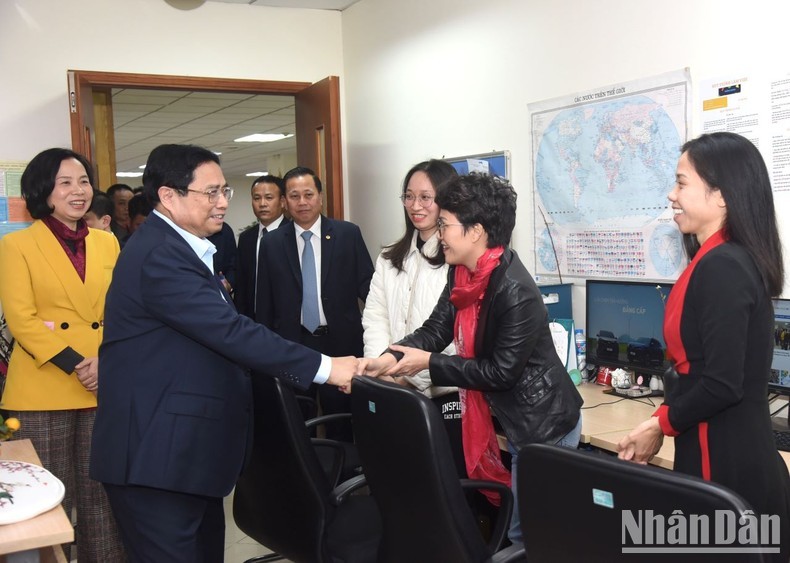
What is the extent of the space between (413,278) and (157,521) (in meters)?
1.35

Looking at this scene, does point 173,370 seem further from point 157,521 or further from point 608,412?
point 608,412

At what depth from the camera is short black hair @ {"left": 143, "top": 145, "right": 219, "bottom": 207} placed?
2047 millimetres

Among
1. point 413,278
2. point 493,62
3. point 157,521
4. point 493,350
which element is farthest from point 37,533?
point 493,62

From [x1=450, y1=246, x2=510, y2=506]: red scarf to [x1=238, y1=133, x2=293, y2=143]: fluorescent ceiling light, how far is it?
8.90 m

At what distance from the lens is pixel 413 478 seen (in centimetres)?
177

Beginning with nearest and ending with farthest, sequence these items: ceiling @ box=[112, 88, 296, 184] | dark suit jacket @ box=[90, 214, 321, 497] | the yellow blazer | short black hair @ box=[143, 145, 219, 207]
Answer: dark suit jacket @ box=[90, 214, 321, 497]
short black hair @ box=[143, 145, 219, 207]
the yellow blazer
ceiling @ box=[112, 88, 296, 184]

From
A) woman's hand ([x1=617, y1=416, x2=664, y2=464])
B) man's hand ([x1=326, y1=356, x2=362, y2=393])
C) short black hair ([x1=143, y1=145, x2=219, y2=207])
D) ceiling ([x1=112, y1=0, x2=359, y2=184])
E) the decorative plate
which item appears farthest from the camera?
ceiling ([x1=112, y1=0, x2=359, y2=184])

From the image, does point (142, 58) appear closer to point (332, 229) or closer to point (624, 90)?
point (332, 229)

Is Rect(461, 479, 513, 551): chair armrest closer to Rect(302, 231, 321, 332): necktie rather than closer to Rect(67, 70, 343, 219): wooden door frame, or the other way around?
Rect(302, 231, 321, 332): necktie

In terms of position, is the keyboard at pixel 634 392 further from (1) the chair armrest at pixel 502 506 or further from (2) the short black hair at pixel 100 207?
(2) the short black hair at pixel 100 207

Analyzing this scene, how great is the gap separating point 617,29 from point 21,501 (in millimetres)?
2623

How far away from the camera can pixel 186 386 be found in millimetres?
1957

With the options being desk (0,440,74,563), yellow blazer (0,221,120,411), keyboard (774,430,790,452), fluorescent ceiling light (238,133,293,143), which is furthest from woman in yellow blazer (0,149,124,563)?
fluorescent ceiling light (238,133,293,143)

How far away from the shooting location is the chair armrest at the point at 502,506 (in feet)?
6.77
